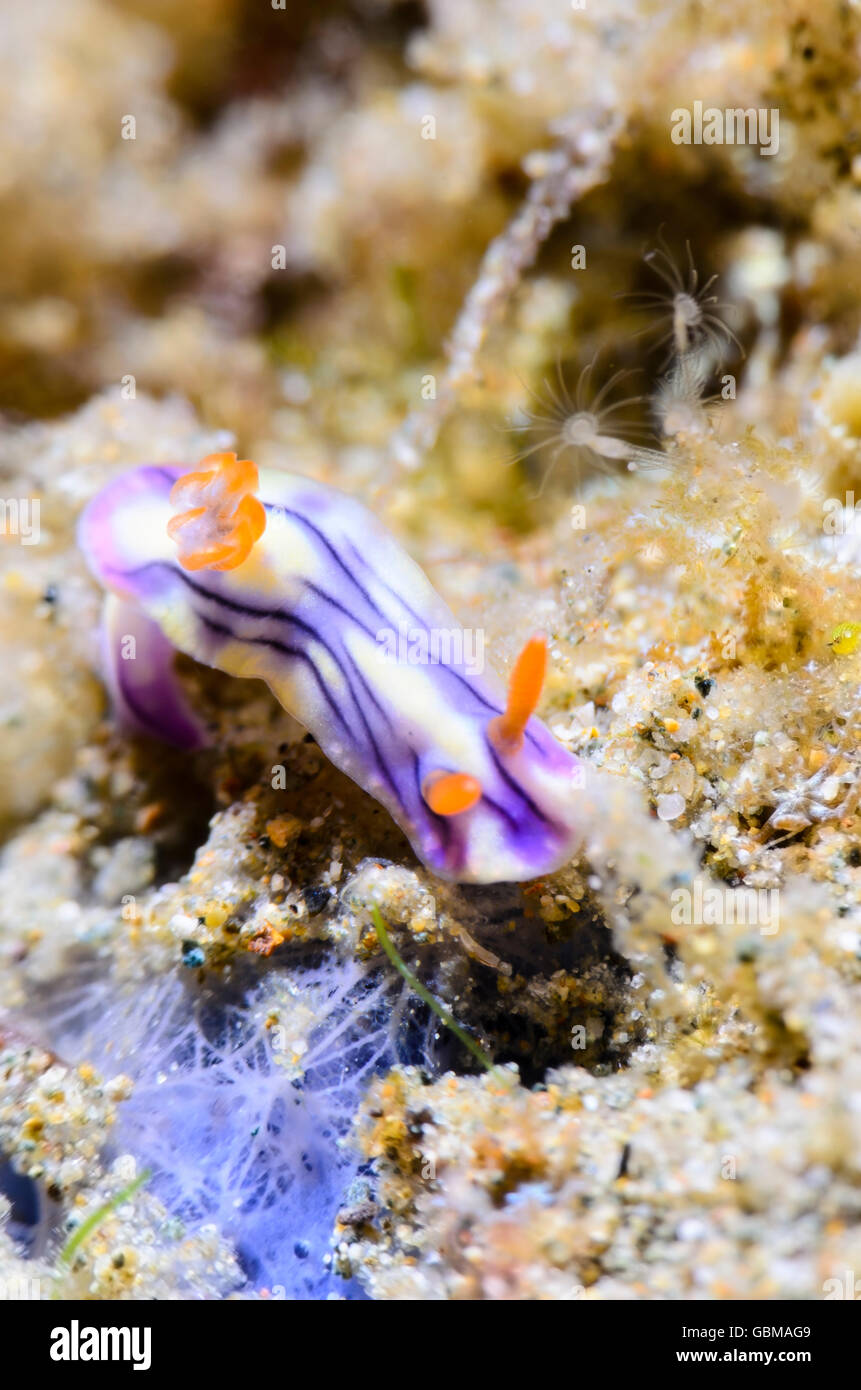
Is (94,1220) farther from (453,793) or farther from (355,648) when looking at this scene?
(355,648)

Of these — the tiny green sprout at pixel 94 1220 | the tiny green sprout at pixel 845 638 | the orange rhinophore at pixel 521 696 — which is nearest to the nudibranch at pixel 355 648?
the orange rhinophore at pixel 521 696

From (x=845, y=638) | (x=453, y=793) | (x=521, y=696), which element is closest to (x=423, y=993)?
(x=453, y=793)

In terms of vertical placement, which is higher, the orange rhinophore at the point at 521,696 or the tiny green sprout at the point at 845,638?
the tiny green sprout at the point at 845,638

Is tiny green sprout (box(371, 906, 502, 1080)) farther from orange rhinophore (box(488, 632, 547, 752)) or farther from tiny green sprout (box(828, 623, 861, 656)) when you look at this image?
tiny green sprout (box(828, 623, 861, 656))

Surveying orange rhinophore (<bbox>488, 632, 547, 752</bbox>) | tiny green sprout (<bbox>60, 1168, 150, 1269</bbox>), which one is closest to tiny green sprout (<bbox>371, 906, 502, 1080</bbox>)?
orange rhinophore (<bbox>488, 632, 547, 752</bbox>)

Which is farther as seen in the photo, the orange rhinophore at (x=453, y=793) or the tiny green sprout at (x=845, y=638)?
the tiny green sprout at (x=845, y=638)

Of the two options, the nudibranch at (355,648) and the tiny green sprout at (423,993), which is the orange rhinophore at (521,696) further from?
the tiny green sprout at (423,993)
